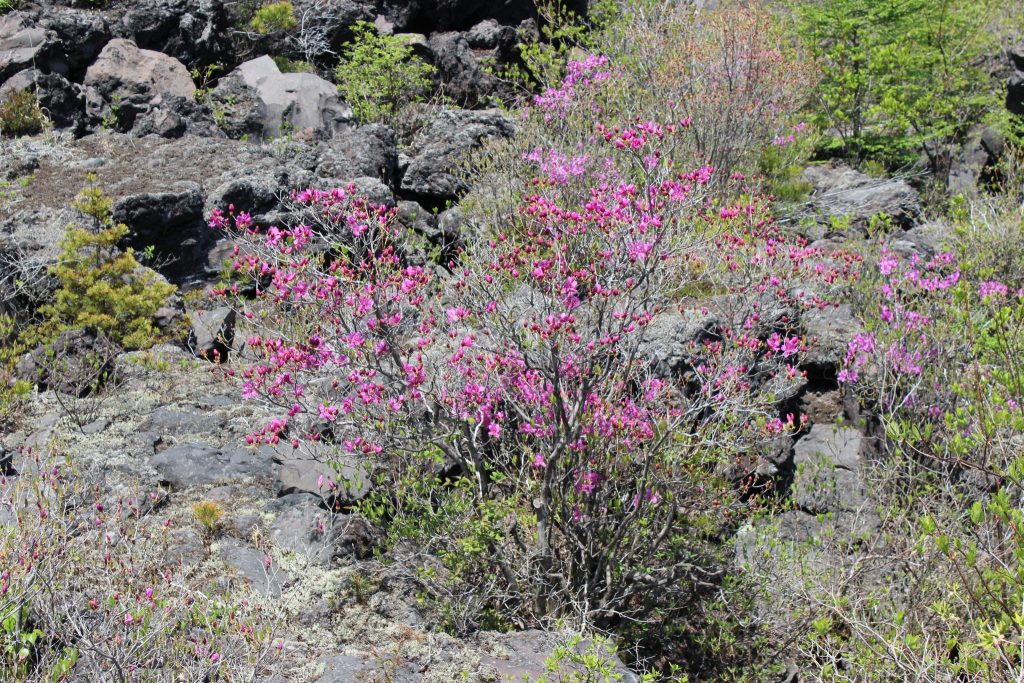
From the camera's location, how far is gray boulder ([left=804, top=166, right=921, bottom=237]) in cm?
1203

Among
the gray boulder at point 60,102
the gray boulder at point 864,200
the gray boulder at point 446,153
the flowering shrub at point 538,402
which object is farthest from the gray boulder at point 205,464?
the gray boulder at point 60,102

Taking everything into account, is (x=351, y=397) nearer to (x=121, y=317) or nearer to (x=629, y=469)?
(x=629, y=469)

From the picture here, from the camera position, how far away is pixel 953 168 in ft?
47.6

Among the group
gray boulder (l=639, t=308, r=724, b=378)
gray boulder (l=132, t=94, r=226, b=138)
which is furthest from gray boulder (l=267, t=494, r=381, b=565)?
gray boulder (l=132, t=94, r=226, b=138)

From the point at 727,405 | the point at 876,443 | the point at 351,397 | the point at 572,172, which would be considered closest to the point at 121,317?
the point at 351,397

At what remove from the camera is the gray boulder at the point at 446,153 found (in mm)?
12312

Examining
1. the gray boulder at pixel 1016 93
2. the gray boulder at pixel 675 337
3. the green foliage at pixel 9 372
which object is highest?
the gray boulder at pixel 1016 93

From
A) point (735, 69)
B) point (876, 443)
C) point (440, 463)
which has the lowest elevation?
point (876, 443)

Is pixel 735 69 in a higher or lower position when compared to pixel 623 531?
higher

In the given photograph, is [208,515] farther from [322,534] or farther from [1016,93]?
[1016,93]

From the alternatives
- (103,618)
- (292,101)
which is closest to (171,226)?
(292,101)

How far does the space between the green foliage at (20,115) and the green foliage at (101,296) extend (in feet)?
17.3

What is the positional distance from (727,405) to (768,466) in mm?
2064

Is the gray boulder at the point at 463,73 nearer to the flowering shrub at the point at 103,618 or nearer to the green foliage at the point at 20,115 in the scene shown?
the green foliage at the point at 20,115
